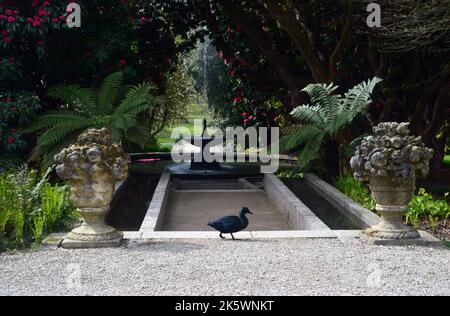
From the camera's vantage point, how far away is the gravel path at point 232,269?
14.7ft

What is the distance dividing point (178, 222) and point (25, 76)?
4.64 meters

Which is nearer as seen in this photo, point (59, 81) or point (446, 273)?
point (446, 273)

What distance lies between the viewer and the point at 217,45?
14219 millimetres

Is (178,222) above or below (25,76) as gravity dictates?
below

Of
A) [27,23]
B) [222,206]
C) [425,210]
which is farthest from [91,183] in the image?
[27,23]

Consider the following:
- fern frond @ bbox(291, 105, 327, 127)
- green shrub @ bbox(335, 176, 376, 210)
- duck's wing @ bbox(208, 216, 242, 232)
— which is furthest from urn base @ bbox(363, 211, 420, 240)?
fern frond @ bbox(291, 105, 327, 127)

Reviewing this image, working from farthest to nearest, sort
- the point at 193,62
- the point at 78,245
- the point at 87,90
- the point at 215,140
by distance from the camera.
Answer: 1. the point at 193,62
2. the point at 215,140
3. the point at 87,90
4. the point at 78,245

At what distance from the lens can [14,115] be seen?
33.5 ft

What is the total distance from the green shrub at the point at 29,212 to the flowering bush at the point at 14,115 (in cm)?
314

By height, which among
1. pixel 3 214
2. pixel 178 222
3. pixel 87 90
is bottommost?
pixel 178 222

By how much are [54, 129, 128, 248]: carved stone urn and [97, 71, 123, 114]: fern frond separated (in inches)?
193

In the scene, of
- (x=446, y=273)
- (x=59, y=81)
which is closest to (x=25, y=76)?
(x=59, y=81)
